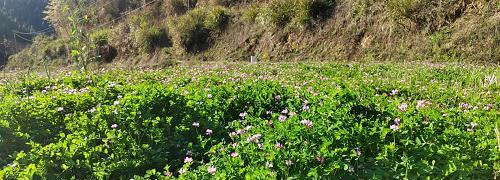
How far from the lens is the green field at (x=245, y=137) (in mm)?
3105

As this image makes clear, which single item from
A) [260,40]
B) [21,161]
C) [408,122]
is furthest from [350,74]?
[260,40]

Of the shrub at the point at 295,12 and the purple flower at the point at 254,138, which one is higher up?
the purple flower at the point at 254,138

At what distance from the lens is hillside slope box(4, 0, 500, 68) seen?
42.9 ft

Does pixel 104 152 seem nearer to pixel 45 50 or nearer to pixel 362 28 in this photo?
pixel 362 28

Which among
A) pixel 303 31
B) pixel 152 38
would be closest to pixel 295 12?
pixel 303 31

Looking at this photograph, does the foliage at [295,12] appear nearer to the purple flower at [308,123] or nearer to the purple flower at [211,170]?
the purple flower at [308,123]

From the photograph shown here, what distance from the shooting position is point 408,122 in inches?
144

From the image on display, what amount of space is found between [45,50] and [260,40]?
73.4ft

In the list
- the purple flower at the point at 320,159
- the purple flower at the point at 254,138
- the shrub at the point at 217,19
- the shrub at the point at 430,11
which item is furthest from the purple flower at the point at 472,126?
the shrub at the point at 217,19

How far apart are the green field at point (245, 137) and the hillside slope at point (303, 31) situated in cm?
355

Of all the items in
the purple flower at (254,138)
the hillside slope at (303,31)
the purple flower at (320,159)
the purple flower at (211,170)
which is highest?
the purple flower at (320,159)

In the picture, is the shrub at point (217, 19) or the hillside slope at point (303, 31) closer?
the hillside slope at point (303, 31)

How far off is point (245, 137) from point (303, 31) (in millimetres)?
15465

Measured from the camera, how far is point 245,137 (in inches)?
149
